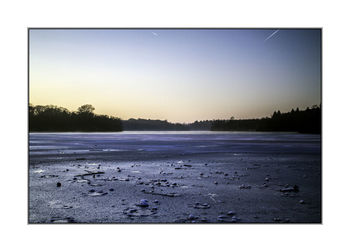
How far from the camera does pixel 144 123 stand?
6219 millimetres

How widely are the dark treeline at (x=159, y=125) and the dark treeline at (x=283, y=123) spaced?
0.34 m

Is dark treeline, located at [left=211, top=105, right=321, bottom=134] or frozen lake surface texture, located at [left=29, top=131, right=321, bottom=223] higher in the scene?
dark treeline, located at [left=211, top=105, right=321, bottom=134]

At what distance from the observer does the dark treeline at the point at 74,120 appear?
5.04 metres

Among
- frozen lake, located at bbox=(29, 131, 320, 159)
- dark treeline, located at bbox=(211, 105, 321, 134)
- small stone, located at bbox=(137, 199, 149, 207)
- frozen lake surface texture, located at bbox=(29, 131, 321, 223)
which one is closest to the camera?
frozen lake surface texture, located at bbox=(29, 131, 321, 223)

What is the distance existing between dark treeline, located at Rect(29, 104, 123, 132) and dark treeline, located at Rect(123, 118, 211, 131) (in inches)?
9.7

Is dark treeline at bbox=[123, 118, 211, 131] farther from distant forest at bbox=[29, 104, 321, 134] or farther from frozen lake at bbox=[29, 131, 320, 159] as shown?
frozen lake at bbox=[29, 131, 320, 159]

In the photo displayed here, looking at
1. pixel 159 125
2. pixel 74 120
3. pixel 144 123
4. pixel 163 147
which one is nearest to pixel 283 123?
pixel 159 125

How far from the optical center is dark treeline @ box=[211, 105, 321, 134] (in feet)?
16.1

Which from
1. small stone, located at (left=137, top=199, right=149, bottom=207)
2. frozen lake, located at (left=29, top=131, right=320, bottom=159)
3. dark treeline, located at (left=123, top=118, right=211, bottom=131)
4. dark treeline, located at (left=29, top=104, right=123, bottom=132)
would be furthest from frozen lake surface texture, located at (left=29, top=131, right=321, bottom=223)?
dark treeline, located at (left=123, top=118, right=211, bottom=131)
